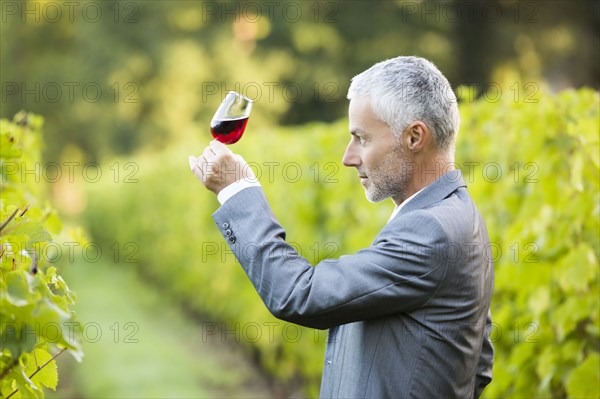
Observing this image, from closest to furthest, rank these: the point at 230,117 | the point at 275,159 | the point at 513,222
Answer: the point at 230,117
the point at 513,222
the point at 275,159

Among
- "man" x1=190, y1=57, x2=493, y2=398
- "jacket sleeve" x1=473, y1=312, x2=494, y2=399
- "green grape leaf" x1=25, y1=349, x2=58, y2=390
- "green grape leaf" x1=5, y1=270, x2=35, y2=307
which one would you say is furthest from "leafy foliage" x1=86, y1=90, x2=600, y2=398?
"green grape leaf" x1=5, y1=270, x2=35, y2=307

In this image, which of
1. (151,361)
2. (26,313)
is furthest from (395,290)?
(151,361)

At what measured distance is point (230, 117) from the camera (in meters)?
2.46

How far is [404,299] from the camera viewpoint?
2.10 m

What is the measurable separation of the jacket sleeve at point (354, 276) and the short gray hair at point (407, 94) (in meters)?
0.27

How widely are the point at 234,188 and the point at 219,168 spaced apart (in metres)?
0.07

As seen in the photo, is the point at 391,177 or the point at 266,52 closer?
the point at 391,177

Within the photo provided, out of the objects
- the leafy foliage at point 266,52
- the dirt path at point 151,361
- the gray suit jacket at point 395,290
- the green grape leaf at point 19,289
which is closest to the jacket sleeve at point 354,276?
the gray suit jacket at point 395,290

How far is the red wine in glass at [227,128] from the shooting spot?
2453 mm

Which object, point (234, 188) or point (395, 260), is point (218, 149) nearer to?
point (234, 188)

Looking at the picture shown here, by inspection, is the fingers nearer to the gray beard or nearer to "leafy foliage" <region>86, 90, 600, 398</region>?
the gray beard

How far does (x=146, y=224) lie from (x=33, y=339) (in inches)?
582

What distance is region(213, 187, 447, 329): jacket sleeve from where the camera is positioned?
2074 mm

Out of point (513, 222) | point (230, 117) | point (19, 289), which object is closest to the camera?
point (19, 289)
